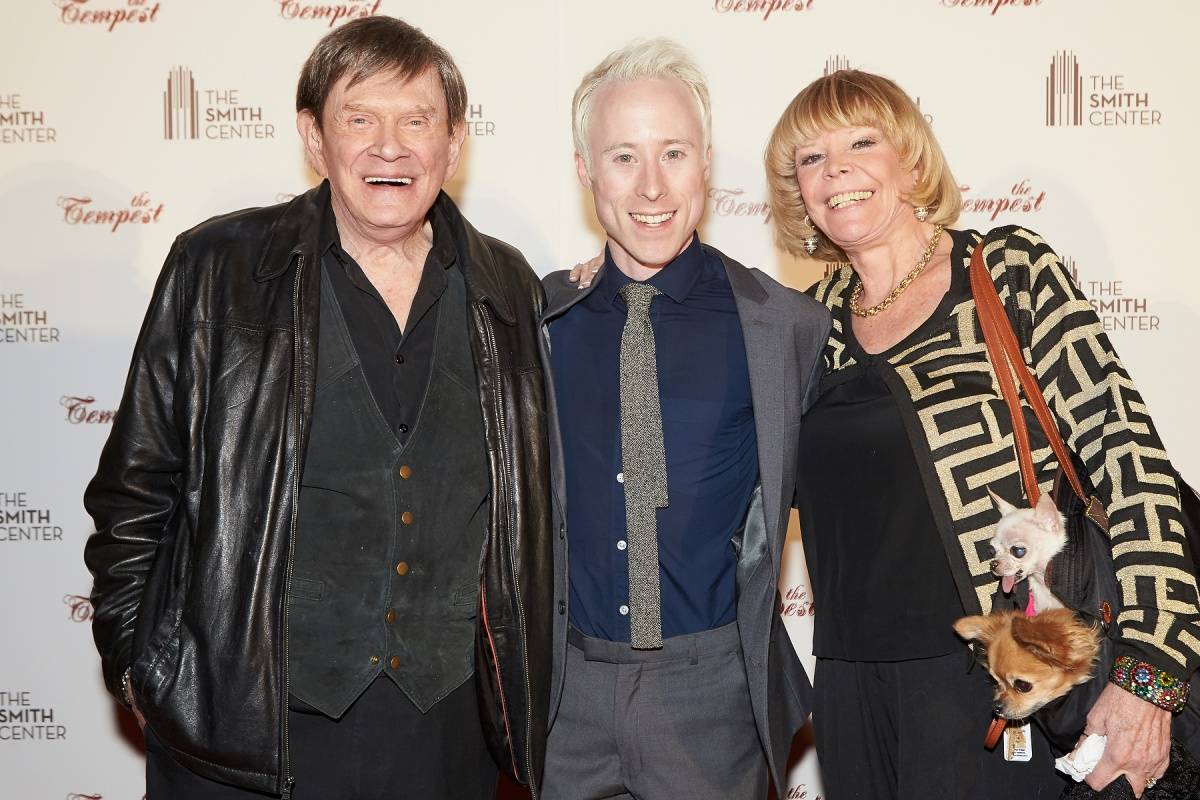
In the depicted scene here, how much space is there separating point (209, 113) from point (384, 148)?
5.08 feet

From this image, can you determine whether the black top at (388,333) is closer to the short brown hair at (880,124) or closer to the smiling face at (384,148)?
the smiling face at (384,148)

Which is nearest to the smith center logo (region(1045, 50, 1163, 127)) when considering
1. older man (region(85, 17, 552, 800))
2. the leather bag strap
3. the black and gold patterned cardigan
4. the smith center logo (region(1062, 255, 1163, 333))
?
the smith center logo (region(1062, 255, 1163, 333))

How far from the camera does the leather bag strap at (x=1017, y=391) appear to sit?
2271 mm

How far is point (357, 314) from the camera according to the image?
2387mm

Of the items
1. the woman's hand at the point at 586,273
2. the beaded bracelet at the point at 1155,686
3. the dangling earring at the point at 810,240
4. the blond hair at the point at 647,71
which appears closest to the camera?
the beaded bracelet at the point at 1155,686

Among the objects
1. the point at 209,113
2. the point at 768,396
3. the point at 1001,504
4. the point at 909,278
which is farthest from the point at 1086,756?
the point at 209,113

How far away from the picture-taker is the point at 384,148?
93.0 inches

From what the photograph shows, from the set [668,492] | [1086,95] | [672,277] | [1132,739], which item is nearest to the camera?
[1132,739]

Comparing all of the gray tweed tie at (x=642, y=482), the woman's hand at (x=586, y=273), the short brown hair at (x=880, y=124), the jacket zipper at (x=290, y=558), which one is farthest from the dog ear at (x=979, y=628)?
the jacket zipper at (x=290, y=558)

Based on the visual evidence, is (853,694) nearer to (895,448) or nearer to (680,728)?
(680,728)

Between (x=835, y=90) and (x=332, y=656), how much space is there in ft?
5.91

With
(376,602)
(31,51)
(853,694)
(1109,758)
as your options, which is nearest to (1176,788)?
(1109,758)

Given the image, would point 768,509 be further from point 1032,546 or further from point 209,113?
point 209,113

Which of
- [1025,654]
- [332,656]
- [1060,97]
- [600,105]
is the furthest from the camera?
[1060,97]
